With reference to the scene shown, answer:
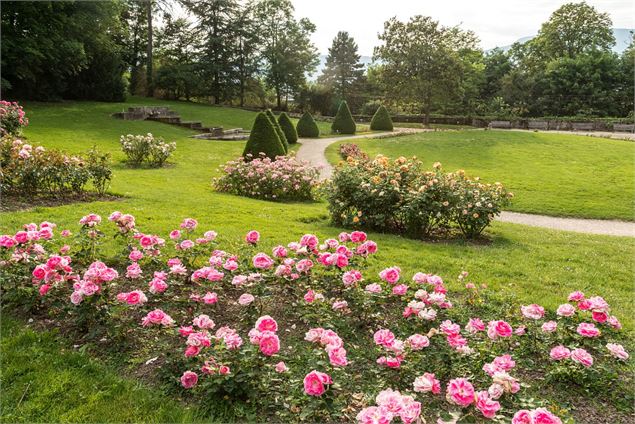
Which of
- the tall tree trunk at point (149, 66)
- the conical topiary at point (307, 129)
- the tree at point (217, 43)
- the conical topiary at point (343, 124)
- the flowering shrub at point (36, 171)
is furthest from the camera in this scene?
the tree at point (217, 43)

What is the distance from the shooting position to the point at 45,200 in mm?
7781

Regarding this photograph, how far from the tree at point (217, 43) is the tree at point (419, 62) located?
40.9 feet

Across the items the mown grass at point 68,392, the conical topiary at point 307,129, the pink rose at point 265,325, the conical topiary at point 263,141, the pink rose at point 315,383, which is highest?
the conical topiary at point 307,129

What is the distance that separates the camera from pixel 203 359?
279 cm

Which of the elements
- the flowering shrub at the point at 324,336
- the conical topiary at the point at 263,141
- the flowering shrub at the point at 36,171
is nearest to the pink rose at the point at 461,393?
the flowering shrub at the point at 324,336

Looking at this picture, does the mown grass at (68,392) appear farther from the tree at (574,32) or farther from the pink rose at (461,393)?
the tree at (574,32)

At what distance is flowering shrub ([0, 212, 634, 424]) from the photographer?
8.63ft

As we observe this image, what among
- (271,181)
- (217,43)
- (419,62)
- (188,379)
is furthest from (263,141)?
(217,43)

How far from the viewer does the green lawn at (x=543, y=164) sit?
11898 millimetres

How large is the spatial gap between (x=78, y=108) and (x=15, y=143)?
1760 cm

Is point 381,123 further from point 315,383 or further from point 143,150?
point 315,383

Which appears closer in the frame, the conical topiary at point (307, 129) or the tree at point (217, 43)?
the conical topiary at point (307, 129)

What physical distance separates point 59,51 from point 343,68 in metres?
33.8

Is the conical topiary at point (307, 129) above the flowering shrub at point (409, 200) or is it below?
above
